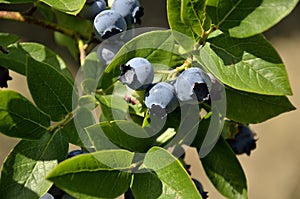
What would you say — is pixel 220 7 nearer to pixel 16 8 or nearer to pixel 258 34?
pixel 258 34

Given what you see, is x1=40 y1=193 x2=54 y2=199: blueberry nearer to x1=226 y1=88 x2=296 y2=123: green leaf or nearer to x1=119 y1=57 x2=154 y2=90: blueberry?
x1=119 y1=57 x2=154 y2=90: blueberry

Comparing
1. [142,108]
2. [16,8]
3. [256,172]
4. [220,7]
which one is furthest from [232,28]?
[16,8]

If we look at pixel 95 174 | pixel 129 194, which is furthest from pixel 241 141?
pixel 95 174

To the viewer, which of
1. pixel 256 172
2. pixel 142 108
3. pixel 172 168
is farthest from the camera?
pixel 256 172

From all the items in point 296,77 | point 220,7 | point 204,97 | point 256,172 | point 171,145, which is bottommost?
point 256,172

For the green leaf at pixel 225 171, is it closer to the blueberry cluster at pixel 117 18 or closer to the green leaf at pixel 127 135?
the green leaf at pixel 127 135

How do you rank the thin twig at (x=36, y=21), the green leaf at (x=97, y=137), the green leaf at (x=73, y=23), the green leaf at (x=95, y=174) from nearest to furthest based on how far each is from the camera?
1. the green leaf at (x=95, y=174)
2. the green leaf at (x=97, y=137)
3. the thin twig at (x=36, y=21)
4. the green leaf at (x=73, y=23)

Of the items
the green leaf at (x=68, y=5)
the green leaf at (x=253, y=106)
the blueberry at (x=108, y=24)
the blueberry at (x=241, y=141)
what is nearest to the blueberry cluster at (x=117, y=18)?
the blueberry at (x=108, y=24)
